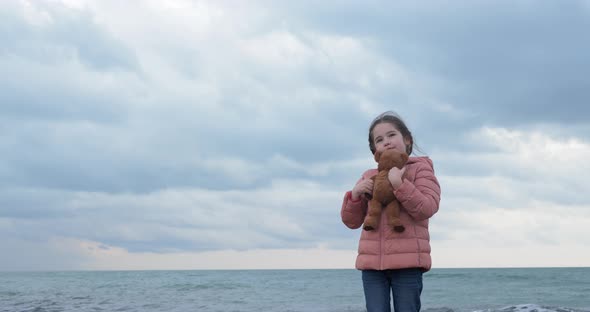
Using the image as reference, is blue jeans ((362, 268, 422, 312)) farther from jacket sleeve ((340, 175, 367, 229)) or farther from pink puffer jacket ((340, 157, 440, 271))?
jacket sleeve ((340, 175, 367, 229))

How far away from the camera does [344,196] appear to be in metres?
3.57

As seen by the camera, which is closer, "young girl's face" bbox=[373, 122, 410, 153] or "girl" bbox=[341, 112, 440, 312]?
"girl" bbox=[341, 112, 440, 312]

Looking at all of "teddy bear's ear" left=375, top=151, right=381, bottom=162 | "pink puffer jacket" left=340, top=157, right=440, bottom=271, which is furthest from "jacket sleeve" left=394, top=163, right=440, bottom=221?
"teddy bear's ear" left=375, top=151, right=381, bottom=162

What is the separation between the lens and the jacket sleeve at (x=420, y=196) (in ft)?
10.4

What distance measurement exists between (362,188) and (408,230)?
0.36 m

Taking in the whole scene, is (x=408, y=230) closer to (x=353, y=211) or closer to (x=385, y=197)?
(x=385, y=197)

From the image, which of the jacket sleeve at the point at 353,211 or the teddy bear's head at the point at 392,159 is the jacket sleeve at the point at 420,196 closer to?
the teddy bear's head at the point at 392,159

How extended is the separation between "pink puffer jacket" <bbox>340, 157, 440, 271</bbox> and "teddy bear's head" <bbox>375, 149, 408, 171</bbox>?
0.11 m

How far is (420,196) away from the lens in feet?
10.4

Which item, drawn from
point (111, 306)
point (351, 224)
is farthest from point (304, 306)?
point (351, 224)

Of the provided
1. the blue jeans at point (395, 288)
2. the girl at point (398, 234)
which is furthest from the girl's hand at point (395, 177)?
the blue jeans at point (395, 288)

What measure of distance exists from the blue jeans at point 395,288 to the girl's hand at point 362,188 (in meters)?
0.45

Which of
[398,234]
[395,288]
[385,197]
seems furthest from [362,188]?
[395,288]

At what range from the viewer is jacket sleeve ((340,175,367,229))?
3.46 metres
